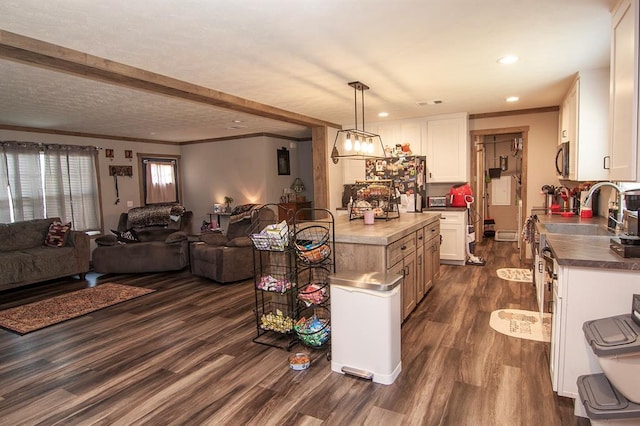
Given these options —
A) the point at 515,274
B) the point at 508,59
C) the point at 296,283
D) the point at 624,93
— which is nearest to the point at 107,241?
the point at 296,283

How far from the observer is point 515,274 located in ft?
16.4

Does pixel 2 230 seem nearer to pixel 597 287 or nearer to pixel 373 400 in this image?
pixel 373 400

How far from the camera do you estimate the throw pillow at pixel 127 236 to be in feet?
20.9

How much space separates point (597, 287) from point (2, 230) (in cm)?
688

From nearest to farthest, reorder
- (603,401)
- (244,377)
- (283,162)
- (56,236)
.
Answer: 1. (603,401)
2. (244,377)
3. (56,236)
4. (283,162)

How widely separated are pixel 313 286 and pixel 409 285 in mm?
1008

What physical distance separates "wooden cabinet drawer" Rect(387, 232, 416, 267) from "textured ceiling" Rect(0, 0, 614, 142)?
1583 mm

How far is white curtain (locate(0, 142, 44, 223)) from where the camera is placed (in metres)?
5.86

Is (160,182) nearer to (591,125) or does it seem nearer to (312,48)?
(312,48)

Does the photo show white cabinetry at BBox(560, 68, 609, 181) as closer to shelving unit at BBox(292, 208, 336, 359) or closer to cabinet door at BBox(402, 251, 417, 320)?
cabinet door at BBox(402, 251, 417, 320)

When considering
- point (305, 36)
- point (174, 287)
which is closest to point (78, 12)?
point (305, 36)

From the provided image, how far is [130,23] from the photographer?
234cm

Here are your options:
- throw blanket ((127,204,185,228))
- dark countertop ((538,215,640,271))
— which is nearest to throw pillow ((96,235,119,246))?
throw blanket ((127,204,185,228))

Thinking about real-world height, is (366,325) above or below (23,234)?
below
